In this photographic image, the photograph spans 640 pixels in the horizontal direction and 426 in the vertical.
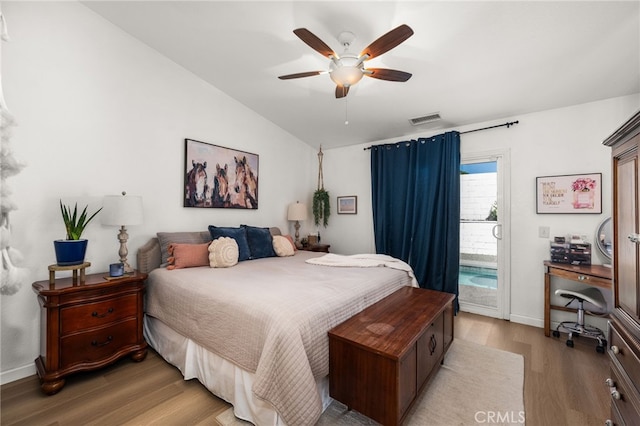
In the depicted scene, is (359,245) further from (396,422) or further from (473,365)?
(396,422)

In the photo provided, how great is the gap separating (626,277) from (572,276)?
78.7 inches

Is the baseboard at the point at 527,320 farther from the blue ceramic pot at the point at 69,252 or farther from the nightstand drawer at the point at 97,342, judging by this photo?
the blue ceramic pot at the point at 69,252

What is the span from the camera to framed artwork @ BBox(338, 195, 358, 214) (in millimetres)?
4645

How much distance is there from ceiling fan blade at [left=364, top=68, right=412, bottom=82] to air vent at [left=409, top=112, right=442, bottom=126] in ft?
4.65

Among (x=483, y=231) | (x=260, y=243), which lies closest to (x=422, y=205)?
(x=483, y=231)

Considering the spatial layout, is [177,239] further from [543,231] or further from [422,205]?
[543,231]

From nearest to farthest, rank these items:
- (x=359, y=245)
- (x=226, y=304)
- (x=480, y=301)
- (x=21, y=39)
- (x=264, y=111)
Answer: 1. (x=226, y=304)
2. (x=21, y=39)
3. (x=480, y=301)
4. (x=264, y=111)
5. (x=359, y=245)

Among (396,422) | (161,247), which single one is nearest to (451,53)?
(396,422)

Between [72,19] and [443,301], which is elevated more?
[72,19]

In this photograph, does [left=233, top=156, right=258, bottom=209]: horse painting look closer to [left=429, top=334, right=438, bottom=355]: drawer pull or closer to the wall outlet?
[left=429, top=334, right=438, bottom=355]: drawer pull

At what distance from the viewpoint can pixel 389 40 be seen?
1.84 m

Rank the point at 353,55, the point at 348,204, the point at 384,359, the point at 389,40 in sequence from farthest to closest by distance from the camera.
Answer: the point at 348,204
the point at 353,55
the point at 389,40
the point at 384,359

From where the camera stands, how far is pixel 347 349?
1572 mm

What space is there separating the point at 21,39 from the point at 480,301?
17.7ft
